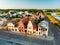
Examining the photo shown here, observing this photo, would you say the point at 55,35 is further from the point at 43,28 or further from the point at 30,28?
the point at 30,28

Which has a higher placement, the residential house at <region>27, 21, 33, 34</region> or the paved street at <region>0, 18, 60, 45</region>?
the residential house at <region>27, 21, 33, 34</region>

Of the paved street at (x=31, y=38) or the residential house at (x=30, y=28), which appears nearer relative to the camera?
the paved street at (x=31, y=38)

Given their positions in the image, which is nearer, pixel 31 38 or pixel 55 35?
pixel 55 35

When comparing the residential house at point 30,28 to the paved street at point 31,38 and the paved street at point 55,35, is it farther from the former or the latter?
the paved street at point 55,35

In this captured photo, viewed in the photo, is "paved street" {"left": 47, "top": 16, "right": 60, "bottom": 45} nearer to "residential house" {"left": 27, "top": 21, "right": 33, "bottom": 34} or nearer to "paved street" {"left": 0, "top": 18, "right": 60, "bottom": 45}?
"paved street" {"left": 0, "top": 18, "right": 60, "bottom": 45}

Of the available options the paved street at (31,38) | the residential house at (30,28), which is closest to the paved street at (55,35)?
the paved street at (31,38)

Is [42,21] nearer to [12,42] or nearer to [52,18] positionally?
[52,18]

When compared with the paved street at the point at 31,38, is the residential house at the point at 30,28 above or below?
above

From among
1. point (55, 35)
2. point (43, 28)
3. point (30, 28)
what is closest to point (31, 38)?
point (30, 28)

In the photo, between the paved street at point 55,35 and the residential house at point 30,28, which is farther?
the residential house at point 30,28

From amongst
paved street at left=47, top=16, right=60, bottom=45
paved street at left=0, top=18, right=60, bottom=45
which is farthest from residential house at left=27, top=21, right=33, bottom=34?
paved street at left=47, top=16, right=60, bottom=45

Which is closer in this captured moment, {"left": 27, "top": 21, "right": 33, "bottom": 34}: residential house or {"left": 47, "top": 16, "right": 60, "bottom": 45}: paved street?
{"left": 47, "top": 16, "right": 60, "bottom": 45}: paved street

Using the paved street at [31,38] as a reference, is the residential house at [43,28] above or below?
above

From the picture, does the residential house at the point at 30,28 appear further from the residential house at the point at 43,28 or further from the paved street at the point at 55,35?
the paved street at the point at 55,35
